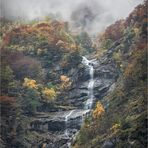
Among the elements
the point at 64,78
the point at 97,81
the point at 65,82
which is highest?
the point at 64,78

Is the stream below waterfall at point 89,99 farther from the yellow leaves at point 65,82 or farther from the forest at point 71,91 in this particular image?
the yellow leaves at point 65,82

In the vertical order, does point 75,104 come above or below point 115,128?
above

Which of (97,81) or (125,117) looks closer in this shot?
(125,117)

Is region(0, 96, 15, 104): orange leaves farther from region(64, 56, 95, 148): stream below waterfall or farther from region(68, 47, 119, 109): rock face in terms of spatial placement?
region(68, 47, 119, 109): rock face

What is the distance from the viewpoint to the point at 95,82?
6650 cm

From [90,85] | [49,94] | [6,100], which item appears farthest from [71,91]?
[6,100]

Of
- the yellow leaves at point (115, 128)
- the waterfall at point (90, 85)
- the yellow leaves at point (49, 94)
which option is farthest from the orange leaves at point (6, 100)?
the waterfall at point (90, 85)

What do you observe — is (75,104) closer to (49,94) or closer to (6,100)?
(49,94)

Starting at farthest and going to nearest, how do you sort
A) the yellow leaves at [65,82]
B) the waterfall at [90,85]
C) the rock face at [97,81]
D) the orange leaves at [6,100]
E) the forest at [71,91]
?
the yellow leaves at [65,82]
the rock face at [97,81]
the waterfall at [90,85]
the orange leaves at [6,100]
the forest at [71,91]

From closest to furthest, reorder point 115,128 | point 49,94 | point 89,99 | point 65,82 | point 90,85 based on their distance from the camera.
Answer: point 115,128 < point 49,94 < point 89,99 < point 90,85 < point 65,82

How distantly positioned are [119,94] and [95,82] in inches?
709

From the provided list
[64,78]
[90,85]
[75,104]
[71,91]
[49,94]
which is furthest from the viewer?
[64,78]

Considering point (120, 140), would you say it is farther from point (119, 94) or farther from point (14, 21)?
point (14, 21)

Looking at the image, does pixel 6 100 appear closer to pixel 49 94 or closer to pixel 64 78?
pixel 49 94
